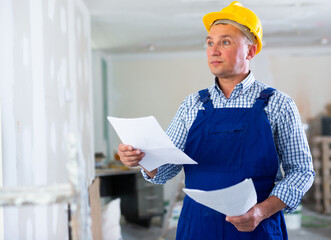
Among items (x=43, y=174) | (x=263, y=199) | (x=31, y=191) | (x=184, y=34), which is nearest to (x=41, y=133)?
(x=43, y=174)

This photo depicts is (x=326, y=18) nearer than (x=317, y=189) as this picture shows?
Yes

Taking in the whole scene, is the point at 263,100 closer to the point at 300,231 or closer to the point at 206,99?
the point at 206,99

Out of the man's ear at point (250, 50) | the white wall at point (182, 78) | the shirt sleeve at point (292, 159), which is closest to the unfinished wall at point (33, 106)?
the man's ear at point (250, 50)

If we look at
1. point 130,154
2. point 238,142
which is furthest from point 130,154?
point 238,142

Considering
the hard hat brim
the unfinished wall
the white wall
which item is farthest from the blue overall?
the white wall

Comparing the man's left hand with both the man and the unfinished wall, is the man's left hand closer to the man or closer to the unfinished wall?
the man

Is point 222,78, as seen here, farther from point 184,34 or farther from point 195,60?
point 195,60

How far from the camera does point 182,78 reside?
21.5 ft

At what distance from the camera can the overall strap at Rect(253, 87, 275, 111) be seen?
143 cm

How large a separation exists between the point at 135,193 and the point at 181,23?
81.4 inches

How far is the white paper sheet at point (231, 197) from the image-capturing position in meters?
1.04

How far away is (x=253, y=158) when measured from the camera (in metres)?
1.38

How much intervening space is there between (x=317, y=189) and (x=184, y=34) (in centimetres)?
282

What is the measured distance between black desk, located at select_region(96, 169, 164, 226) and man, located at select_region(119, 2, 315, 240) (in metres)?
3.45
